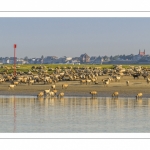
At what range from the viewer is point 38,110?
61.8 feet

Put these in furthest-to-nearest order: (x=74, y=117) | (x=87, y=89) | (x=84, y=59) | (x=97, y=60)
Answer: (x=97, y=60) < (x=84, y=59) < (x=87, y=89) < (x=74, y=117)

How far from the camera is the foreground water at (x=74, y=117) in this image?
47.1ft

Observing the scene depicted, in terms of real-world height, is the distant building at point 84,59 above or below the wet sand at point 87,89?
above

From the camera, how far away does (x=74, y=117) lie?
16.8 m

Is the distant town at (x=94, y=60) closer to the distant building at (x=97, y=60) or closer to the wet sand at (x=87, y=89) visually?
the distant building at (x=97, y=60)

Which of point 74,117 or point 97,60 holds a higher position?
point 97,60

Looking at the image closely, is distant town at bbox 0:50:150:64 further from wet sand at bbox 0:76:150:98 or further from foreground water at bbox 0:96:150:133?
foreground water at bbox 0:96:150:133

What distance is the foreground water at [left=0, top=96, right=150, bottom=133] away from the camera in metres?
14.4

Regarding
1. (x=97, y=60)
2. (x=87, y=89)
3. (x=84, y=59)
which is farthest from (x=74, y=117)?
(x=97, y=60)

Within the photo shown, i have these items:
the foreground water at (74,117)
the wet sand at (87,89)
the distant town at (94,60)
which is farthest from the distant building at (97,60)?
the foreground water at (74,117)

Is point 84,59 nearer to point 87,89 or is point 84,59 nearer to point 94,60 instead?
point 94,60
